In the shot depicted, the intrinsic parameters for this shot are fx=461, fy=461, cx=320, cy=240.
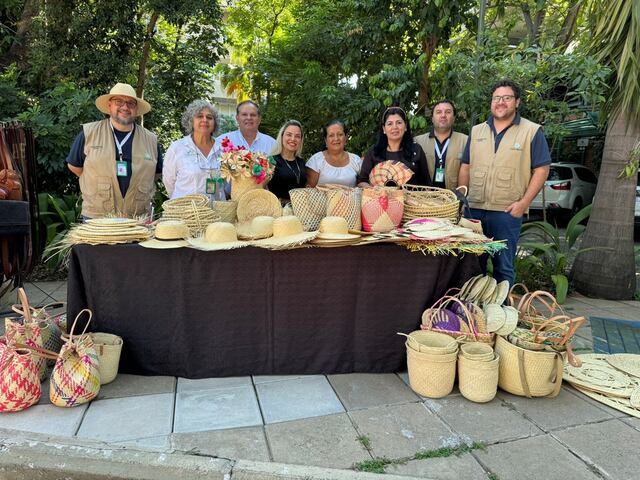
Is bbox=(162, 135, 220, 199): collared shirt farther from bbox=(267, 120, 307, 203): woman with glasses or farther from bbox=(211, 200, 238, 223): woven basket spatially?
bbox=(211, 200, 238, 223): woven basket

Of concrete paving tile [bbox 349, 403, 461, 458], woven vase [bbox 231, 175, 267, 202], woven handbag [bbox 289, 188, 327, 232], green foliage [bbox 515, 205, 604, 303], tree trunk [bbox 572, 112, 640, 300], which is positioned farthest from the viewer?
green foliage [bbox 515, 205, 604, 303]

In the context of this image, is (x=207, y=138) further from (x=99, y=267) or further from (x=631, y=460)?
(x=631, y=460)

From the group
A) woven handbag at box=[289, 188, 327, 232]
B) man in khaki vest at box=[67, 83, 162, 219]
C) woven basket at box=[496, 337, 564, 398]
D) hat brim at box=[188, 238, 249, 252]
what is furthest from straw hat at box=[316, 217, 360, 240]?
man in khaki vest at box=[67, 83, 162, 219]

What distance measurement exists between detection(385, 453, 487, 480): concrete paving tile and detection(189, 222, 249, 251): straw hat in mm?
1438

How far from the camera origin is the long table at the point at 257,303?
279 centimetres

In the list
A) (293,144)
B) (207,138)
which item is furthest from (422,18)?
A: (207,138)

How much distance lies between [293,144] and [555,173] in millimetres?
10198

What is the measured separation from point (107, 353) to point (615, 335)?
387 cm

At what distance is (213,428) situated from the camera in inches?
92.8

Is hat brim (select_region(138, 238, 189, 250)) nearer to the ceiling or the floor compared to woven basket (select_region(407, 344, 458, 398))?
nearer to the ceiling

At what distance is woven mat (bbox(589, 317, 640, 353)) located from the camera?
355 centimetres

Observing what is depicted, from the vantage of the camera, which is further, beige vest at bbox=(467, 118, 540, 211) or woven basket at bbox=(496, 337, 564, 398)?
beige vest at bbox=(467, 118, 540, 211)

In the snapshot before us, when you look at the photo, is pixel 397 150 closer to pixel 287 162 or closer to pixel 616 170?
pixel 287 162

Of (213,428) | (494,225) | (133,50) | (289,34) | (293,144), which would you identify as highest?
(289,34)
